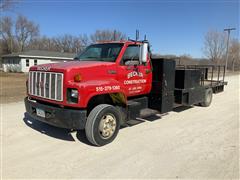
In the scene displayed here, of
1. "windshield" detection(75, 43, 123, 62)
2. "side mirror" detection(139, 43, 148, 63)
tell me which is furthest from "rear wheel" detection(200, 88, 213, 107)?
"windshield" detection(75, 43, 123, 62)

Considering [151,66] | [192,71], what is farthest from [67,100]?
[192,71]

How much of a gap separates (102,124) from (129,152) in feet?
2.61

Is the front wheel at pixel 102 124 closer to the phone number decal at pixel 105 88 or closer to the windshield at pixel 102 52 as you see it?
the phone number decal at pixel 105 88

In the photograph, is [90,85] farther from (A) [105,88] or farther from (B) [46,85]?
(B) [46,85]

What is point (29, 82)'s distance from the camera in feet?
16.2

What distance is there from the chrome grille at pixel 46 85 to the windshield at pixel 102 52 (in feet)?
4.28

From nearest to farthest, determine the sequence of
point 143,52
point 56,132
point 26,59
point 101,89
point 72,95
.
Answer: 1. point 72,95
2. point 101,89
3. point 143,52
4. point 56,132
5. point 26,59

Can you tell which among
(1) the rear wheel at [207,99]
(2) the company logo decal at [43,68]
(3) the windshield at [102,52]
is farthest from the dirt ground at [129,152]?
(1) the rear wheel at [207,99]

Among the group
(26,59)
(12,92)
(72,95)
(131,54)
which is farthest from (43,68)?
(26,59)

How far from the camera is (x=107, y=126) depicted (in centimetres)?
448

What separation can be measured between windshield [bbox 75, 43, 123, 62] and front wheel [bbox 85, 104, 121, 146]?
1269 millimetres

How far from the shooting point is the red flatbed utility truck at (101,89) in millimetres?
4066

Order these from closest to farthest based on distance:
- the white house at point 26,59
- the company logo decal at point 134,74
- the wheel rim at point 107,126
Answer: the wheel rim at point 107,126, the company logo decal at point 134,74, the white house at point 26,59

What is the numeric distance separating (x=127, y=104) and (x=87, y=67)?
4.40ft
